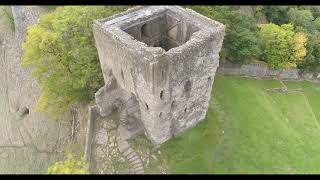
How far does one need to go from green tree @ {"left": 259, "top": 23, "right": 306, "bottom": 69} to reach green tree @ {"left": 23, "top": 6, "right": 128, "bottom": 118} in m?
15.0

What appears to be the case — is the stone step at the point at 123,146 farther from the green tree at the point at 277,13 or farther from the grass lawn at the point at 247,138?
the green tree at the point at 277,13

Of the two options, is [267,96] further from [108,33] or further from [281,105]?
[108,33]

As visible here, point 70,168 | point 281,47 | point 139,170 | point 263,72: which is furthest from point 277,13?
point 70,168

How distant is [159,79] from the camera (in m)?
22.7

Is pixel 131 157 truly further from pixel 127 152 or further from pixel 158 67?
pixel 158 67

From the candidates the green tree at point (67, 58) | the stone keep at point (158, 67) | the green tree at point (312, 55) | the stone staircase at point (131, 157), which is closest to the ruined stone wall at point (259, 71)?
the green tree at point (312, 55)

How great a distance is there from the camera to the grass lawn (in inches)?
1097

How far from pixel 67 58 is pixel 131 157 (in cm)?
1051

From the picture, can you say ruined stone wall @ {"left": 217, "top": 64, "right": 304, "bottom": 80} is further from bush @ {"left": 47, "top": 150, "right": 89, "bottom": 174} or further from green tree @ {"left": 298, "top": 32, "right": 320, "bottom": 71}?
bush @ {"left": 47, "top": 150, "right": 89, "bottom": 174}

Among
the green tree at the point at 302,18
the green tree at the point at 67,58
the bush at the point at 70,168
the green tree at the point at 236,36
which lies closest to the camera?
the bush at the point at 70,168

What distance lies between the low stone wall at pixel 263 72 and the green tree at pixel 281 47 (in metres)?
1.10

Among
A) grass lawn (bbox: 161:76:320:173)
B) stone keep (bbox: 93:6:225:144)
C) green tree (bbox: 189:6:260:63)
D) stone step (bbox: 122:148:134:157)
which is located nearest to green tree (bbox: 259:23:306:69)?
green tree (bbox: 189:6:260:63)

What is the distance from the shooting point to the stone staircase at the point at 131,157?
2681cm
